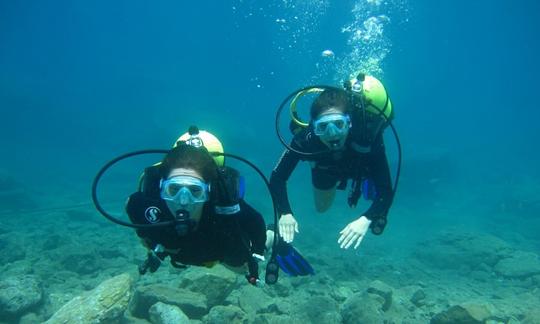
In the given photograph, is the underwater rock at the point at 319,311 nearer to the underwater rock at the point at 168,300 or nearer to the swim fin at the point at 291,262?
the swim fin at the point at 291,262

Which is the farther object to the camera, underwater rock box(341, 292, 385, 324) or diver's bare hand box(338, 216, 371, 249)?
underwater rock box(341, 292, 385, 324)

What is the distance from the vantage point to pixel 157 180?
12.7 feet

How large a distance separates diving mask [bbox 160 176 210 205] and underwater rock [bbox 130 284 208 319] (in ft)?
9.63

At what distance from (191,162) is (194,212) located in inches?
20.8

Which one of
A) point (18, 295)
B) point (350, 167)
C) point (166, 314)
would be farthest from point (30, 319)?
point (350, 167)

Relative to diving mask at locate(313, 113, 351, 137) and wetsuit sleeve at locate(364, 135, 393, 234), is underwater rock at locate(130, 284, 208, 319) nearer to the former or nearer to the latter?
wetsuit sleeve at locate(364, 135, 393, 234)

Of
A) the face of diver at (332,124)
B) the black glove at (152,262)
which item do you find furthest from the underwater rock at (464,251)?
the black glove at (152,262)

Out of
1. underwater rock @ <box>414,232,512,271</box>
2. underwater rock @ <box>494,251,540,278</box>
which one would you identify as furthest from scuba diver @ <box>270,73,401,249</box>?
underwater rock @ <box>414,232,512,271</box>

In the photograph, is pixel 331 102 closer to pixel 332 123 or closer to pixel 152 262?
pixel 332 123

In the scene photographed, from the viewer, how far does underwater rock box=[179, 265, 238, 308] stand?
21.0 feet

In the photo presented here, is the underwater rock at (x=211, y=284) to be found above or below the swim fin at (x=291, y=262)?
below

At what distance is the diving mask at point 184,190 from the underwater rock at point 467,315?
16.5 feet

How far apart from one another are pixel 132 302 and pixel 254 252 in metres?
2.98

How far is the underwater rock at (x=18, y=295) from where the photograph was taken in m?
6.30
